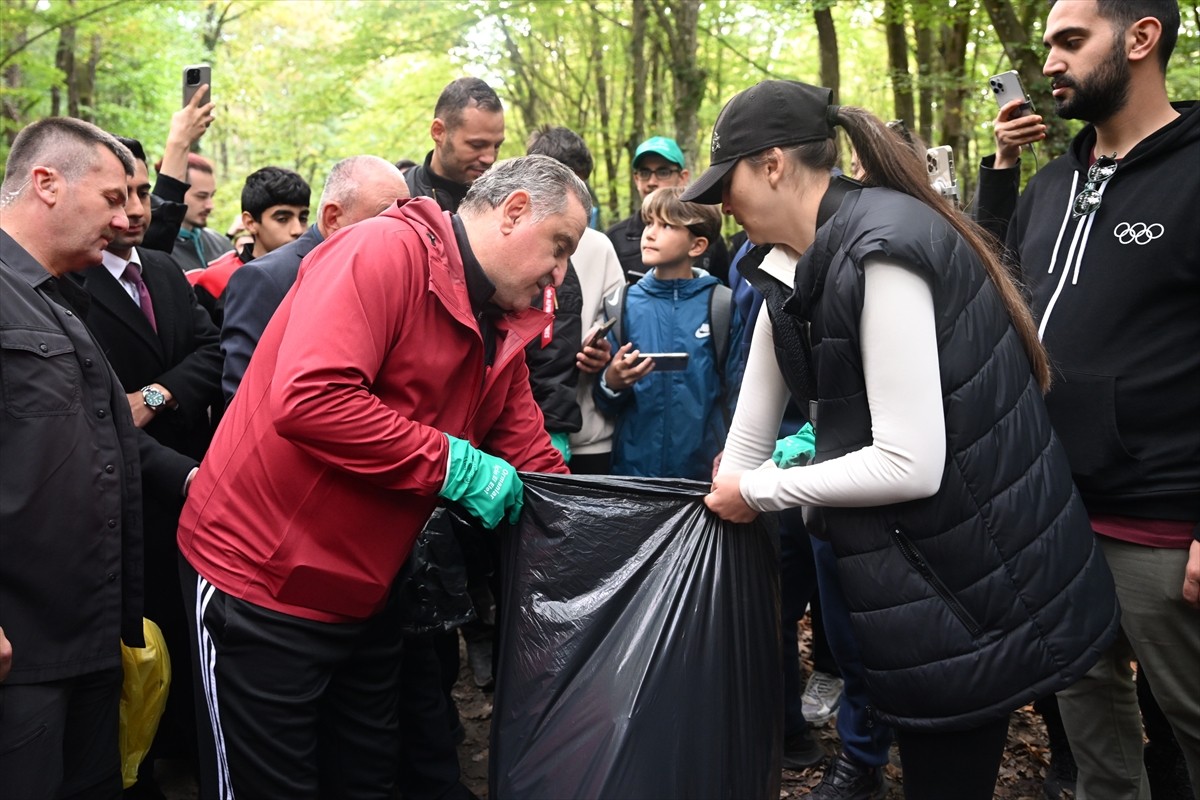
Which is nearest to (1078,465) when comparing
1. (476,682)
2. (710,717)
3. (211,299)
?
(710,717)

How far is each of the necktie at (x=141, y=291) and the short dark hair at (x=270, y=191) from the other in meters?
0.96

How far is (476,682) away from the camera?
4.23 metres

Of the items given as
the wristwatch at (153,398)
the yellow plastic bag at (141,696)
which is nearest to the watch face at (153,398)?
the wristwatch at (153,398)

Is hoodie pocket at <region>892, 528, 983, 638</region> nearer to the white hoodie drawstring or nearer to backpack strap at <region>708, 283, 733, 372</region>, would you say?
the white hoodie drawstring

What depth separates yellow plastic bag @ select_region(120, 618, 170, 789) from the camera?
2.54 m

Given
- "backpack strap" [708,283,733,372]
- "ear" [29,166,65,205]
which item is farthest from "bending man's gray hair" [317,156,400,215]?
"backpack strap" [708,283,733,372]

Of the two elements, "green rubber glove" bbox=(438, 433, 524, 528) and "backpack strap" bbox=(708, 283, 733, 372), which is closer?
"green rubber glove" bbox=(438, 433, 524, 528)

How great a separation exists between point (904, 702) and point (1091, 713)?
105 cm

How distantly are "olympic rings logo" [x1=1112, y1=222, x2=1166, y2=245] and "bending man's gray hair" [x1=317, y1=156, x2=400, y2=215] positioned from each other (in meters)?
2.30

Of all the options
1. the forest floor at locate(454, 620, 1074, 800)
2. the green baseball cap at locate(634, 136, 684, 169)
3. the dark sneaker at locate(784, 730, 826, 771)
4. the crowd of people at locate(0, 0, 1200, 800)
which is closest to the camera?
the crowd of people at locate(0, 0, 1200, 800)

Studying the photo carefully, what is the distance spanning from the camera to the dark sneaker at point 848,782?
307 cm

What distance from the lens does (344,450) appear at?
205 cm

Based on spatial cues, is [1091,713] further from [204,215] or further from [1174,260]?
[204,215]

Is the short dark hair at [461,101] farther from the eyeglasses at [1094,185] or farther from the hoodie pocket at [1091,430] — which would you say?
the hoodie pocket at [1091,430]
